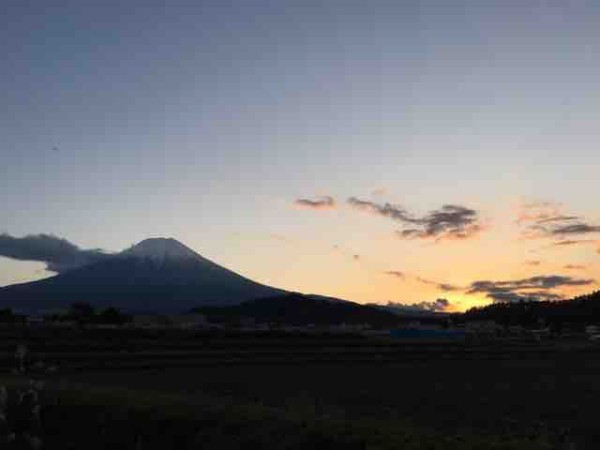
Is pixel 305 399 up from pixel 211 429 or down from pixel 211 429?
down

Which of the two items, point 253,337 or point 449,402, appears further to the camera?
point 253,337

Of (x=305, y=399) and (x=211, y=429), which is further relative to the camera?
(x=305, y=399)

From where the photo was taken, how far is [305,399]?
30312 millimetres

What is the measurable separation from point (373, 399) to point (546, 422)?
9.19 meters

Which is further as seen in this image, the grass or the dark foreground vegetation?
the dark foreground vegetation

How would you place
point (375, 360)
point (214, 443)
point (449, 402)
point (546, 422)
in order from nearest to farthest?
point (214, 443) → point (546, 422) → point (449, 402) → point (375, 360)

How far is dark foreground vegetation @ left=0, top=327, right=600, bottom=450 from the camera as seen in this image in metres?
14.3

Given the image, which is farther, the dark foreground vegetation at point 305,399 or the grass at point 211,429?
the dark foreground vegetation at point 305,399

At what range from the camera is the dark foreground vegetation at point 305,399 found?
1431cm

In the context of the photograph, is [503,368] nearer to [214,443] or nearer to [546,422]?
[546,422]

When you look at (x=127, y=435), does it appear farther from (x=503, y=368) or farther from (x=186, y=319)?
(x=186, y=319)

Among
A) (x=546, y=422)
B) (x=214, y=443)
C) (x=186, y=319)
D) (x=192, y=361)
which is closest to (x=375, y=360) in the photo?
(x=192, y=361)

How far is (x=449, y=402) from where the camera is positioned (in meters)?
31.1

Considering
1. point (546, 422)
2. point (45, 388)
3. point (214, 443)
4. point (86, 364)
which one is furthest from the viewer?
point (86, 364)
